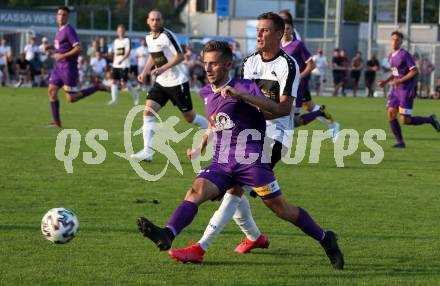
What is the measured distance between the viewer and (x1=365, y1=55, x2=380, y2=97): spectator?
38.8m

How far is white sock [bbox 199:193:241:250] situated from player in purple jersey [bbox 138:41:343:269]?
0.30ft

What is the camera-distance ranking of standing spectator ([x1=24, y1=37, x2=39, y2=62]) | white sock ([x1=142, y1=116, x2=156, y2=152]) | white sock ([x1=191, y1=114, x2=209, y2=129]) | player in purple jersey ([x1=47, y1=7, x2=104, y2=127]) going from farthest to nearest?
1. standing spectator ([x1=24, y1=37, x2=39, y2=62])
2. player in purple jersey ([x1=47, y1=7, x2=104, y2=127])
3. white sock ([x1=191, y1=114, x2=209, y2=129])
4. white sock ([x1=142, y1=116, x2=156, y2=152])

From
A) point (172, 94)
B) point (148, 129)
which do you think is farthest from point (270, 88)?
point (172, 94)

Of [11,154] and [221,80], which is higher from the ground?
[221,80]

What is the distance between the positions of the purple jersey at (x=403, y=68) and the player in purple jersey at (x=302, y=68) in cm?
141

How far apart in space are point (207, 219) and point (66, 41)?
33.0ft

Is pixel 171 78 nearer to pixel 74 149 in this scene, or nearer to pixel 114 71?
pixel 74 149

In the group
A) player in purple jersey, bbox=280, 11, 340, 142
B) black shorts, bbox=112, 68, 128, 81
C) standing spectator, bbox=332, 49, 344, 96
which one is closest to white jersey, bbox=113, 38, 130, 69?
black shorts, bbox=112, 68, 128, 81

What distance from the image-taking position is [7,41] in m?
41.9

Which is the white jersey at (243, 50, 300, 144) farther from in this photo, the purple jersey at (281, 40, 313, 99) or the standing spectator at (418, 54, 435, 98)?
the standing spectator at (418, 54, 435, 98)

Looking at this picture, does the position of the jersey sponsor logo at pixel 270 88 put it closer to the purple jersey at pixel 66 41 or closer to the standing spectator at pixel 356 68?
the purple jersey at pixel 66 41

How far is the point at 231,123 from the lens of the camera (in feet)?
23.4

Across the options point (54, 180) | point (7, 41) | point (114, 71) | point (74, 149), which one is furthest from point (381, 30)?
point (54, 180)

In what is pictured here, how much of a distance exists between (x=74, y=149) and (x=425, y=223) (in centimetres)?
737
